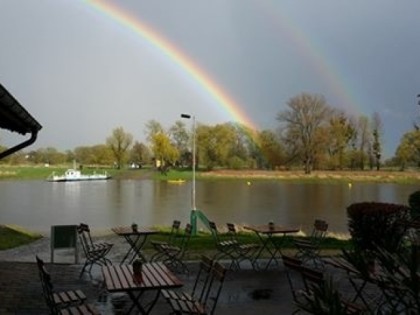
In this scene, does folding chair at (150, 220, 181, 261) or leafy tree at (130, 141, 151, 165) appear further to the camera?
leafy tree at (130, 141, 151, 165)

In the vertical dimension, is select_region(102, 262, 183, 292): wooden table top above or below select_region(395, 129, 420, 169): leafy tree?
below

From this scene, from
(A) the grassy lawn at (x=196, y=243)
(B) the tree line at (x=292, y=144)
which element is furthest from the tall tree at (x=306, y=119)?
(A) the grassy lawn at (x=196, y=243)

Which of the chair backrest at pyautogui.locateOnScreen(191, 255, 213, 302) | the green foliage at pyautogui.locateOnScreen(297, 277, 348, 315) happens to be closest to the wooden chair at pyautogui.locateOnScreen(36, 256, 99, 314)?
the chair backrest at pyautogui.locateOnScreen(191, 255, 213, 302)

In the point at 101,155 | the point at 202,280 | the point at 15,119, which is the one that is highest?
the point at 101,155

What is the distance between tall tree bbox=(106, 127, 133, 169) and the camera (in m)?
74.1

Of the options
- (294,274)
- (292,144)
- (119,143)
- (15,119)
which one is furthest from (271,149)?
(15,119)

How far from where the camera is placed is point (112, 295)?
6379 mm

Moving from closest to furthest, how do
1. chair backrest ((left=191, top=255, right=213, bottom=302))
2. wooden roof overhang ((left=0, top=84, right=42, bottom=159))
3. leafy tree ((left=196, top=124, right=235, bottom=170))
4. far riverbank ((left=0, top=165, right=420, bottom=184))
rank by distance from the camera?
wooden roof overhang ((left=0, top=84, right=42, bottom=159)) → chair backrest ((left=191, top=255, right=213, bottom=302)) → far riverbank ((left=0, top=165, right=420, bottom=184)) → leafy tree ((left=196, top=124, right=235, bottom=170))

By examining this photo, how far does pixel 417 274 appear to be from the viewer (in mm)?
2129

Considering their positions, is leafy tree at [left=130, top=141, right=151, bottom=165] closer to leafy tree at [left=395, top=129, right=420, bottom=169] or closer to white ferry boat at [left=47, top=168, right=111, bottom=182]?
white ferry boat at [left=47, top=168, right=111, bottom=182]

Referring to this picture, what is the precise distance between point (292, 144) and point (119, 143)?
27465 mm

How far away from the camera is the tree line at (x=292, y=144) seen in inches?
2355

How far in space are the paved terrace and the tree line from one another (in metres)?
48.5

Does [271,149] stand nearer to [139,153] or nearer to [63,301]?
[139,153]
